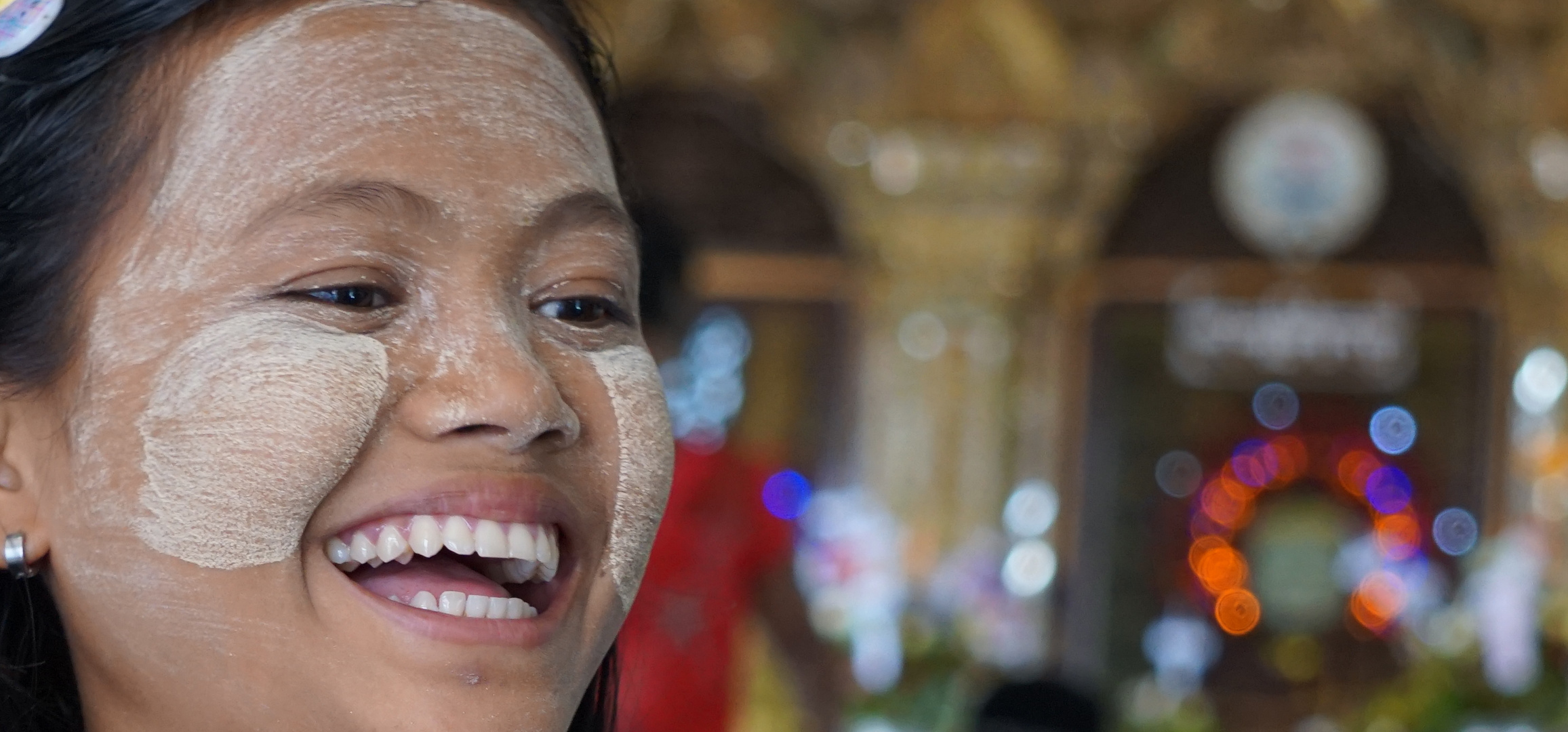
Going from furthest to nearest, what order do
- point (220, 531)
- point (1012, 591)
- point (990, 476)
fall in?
point (990, 476) → point (1012, 591) → point (220, 531)

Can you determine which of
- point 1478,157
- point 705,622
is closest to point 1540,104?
point 1478,157

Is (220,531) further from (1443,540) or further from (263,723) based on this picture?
(1443,540)

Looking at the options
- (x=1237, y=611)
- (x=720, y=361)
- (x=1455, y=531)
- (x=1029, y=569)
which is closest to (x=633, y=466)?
(x=1029, y=569)

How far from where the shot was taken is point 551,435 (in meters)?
0.75

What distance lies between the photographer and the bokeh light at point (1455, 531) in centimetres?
479

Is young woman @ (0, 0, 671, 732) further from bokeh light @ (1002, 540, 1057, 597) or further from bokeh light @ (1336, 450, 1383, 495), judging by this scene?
bokeh light @ (1336, 450, 1383, 495)

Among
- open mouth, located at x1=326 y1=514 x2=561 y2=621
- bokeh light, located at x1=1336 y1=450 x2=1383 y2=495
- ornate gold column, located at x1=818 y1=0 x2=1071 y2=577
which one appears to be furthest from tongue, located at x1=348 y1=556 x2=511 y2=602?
bokeh light, located at x1=1336 y1=450 x2=1383 y2=495

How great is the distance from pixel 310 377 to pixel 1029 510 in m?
4.15

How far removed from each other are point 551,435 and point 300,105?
7.3 inches

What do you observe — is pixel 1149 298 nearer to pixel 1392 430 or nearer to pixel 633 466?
pixel 1392 430

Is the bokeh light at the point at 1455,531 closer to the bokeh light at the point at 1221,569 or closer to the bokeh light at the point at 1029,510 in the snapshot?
the bokeh light at the point at 1221,569

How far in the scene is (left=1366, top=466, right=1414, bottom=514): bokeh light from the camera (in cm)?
482

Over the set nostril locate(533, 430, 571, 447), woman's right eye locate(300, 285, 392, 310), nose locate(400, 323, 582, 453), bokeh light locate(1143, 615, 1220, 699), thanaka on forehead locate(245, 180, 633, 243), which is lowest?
bokeh light locate(1143, 615, 1220, 699)

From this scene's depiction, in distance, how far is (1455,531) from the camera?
4.80m
